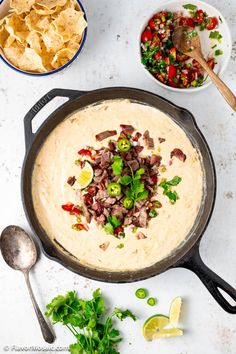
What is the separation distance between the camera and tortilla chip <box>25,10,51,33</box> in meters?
2.88

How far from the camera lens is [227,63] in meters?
2.92

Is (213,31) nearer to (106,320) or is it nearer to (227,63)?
(227,63)

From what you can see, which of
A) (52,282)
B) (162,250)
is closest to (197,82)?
(162,250)

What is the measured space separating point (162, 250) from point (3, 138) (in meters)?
1.12

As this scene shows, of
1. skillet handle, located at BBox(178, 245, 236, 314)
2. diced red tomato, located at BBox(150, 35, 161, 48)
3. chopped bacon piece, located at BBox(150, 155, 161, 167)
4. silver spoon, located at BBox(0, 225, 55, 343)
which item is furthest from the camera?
silver spoon, located at BBox(0, 225, 55, 343)

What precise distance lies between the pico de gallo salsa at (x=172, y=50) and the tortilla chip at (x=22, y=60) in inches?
22.8

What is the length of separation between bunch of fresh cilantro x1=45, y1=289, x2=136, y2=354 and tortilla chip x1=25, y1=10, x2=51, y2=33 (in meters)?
1.48

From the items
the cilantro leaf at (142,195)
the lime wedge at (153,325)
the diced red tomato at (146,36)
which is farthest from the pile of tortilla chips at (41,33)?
the lime wedge at (153,325)

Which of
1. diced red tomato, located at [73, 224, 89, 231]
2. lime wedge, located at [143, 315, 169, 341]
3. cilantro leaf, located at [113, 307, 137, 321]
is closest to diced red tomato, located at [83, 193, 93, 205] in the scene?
diced red tomato, located at [73, 224, 89, 231]

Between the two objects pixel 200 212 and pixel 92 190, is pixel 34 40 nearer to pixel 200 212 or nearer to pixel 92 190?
pixel 92 190

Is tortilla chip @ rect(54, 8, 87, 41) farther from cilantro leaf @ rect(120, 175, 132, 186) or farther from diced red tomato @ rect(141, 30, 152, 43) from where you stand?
cilantro leaf @ rect(120, 175, 132, 186)

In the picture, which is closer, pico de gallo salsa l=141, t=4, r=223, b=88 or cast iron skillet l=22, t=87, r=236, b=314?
cast iron skillet l=22, t=87, r=236, b=314

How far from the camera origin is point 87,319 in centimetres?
304

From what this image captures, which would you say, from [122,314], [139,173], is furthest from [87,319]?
A: [139,173]
